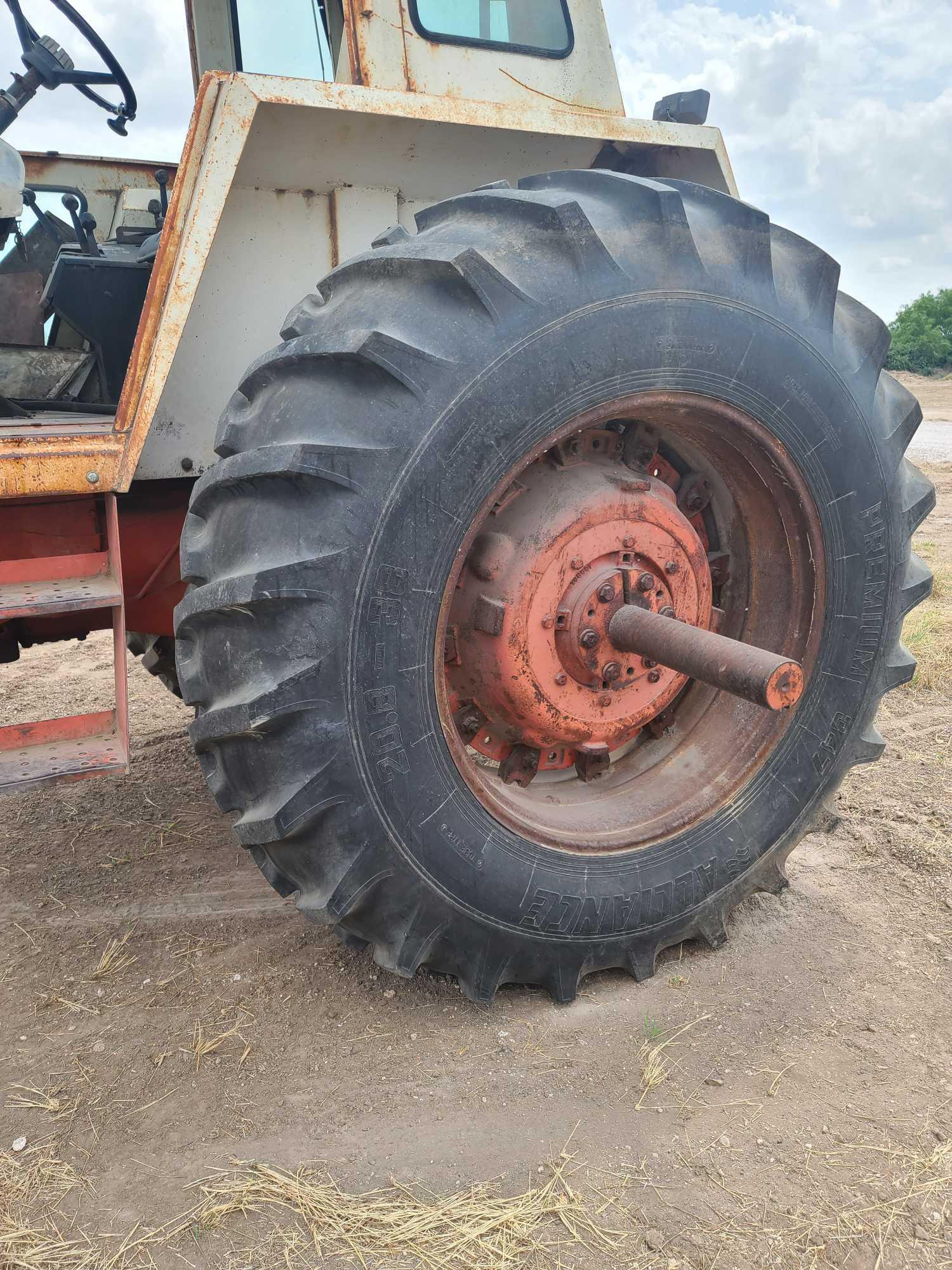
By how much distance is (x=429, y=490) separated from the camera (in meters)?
1.82

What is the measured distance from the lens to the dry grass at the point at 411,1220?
1533mm

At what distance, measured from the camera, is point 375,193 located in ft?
7.71

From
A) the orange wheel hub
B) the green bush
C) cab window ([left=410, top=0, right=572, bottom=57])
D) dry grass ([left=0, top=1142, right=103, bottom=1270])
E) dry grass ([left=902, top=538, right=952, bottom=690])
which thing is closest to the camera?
dry grass ([left=0, top=1142, right=103, bottom=1270])

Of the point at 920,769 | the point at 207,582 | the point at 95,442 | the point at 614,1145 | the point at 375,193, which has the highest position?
Answer: the point at 375,193

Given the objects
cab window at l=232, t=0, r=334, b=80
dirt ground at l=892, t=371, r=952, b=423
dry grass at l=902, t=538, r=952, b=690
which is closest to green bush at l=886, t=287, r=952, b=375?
dirt ground at l=892, t=371, r=952, b=423

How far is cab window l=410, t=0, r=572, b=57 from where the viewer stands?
2.24 m

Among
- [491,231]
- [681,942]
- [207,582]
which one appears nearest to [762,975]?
[681,942]

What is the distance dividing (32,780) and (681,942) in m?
1.53

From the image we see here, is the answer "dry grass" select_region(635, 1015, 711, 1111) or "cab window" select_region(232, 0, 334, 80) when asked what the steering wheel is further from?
"dry grass" select_region(635, 1015, 711, 1111)

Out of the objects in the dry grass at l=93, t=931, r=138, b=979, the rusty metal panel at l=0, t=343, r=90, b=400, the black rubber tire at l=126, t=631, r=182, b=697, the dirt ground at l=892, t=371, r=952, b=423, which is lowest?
the dry grass at l=93, t=931, r=138, b=979

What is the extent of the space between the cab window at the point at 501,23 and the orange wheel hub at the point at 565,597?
94cm

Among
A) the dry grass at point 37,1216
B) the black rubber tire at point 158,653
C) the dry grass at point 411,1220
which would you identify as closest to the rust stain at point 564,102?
the black rubber tire at point 158,653

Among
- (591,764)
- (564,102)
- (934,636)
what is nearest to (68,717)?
(591,764)

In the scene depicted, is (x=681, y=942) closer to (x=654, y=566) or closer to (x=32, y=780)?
(x=654, y=566)
